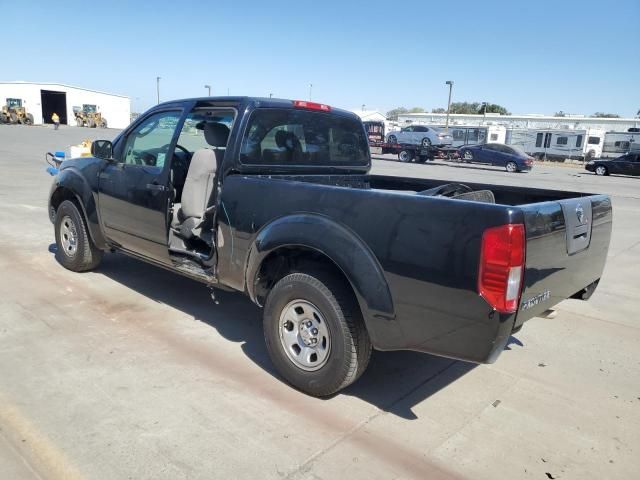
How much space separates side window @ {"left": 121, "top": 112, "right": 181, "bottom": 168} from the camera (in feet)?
15.3

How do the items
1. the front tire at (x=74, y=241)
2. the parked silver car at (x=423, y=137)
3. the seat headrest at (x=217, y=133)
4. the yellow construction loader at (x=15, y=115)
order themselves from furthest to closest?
the yellow construction loader at (x=15, y=115)
the parked silver car at (x=423, y=137)
the front tire at (x=74, y=241)
the seat headrest at (x=217, y=133)

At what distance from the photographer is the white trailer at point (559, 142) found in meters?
38.4

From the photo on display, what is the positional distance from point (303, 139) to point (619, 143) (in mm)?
41213

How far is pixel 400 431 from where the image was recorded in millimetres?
3020

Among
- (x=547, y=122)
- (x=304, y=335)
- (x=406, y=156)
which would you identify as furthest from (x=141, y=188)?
(x=547, y=122)

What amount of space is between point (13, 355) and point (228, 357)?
1.57 m

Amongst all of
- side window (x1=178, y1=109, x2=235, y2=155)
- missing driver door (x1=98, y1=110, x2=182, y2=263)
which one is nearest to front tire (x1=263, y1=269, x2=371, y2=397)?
missing driver door (x1=98, y1=110, x2=182, y2=263)

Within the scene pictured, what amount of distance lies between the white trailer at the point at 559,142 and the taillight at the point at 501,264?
4075 centimetres

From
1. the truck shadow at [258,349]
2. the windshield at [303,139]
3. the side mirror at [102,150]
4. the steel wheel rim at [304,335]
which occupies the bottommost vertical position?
the truck shadow at [258,349]

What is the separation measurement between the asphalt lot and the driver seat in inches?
33.5

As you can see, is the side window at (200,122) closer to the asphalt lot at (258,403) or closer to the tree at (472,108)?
the asphalt lot at (258,403)

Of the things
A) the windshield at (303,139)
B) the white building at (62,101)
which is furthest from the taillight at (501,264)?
the white building at (62,101)

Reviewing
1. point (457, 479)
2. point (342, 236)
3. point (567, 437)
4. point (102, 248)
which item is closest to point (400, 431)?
point (457, 479)

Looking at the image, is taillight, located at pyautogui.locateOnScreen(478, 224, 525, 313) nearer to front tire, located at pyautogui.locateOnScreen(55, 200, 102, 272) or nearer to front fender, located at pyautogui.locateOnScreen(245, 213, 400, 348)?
front fender, located at pyautogui.locateOnScreen(245, 213, 400, 348)
